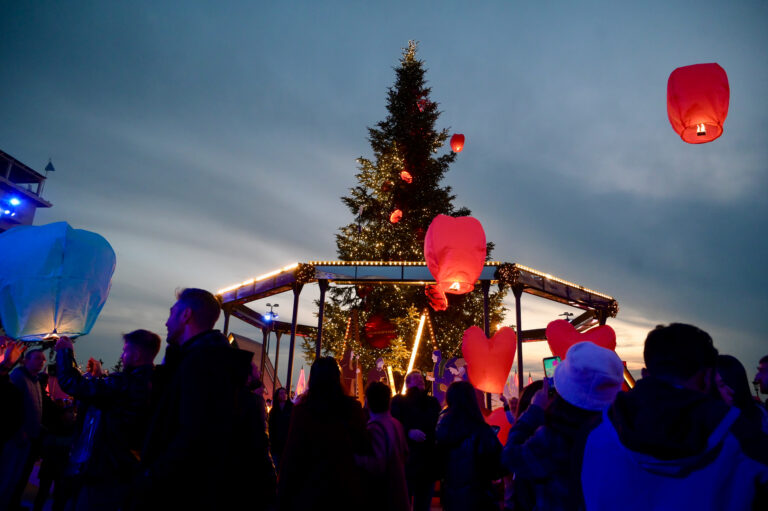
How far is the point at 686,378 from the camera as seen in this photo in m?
1.65

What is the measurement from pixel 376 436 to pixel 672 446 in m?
2.30

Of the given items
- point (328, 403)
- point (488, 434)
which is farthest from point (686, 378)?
point (488, 434)

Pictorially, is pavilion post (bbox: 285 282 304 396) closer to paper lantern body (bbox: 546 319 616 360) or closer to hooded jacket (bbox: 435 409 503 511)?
paper lantern body (bbox: 546 319 616 360)

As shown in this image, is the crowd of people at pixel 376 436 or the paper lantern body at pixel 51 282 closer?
the crowd of people at pixel 376 436

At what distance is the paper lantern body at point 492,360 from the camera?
809cm

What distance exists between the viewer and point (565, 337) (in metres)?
7.70

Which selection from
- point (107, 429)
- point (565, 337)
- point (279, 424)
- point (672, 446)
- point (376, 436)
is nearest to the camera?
point (672, 446)

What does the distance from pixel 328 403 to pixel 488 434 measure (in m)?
1.51

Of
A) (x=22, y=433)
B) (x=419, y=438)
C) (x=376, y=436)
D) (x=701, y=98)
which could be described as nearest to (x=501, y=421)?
(x=419, y=438)

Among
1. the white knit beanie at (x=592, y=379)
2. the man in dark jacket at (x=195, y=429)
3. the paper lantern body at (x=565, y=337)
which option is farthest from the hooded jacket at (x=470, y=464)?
the paper lantern body at (x=565, y=337)

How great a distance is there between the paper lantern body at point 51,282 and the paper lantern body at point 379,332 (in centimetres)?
1261

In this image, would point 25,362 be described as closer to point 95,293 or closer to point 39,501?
point 95,293

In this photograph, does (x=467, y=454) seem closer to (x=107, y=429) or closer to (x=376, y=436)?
(x=376, y=436)

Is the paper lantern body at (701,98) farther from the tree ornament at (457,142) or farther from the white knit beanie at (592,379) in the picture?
the tree ornament at (457,142)
